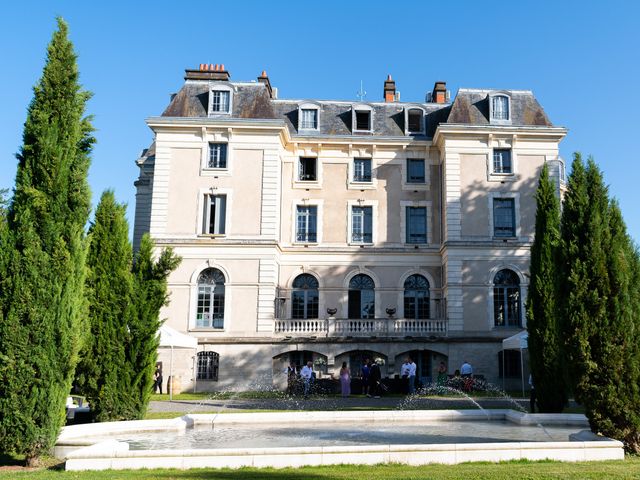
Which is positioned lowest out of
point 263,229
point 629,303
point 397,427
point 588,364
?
point 397,427

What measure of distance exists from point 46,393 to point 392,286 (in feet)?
66.5

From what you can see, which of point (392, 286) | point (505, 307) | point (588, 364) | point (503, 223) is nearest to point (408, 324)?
point (392, 286)

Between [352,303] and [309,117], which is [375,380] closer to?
[352,303]

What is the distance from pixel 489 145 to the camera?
28.5 meters

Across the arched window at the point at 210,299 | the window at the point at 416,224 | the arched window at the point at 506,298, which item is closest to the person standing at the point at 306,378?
the arched window at the point at 210,299

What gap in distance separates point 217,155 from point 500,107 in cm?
1327

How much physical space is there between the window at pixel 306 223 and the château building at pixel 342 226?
50mm

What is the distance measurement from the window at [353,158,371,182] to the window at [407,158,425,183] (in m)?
1.91

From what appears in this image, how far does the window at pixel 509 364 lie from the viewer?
26.4 m

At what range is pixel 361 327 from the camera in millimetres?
26969

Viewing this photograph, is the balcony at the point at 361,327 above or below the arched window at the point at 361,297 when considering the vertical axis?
below

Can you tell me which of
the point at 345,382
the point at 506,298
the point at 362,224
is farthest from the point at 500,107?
the point at 345,382

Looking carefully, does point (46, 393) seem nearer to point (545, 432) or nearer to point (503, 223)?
point (545, 432)

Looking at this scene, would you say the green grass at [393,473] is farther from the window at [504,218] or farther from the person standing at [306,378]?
the window at [504,218]
